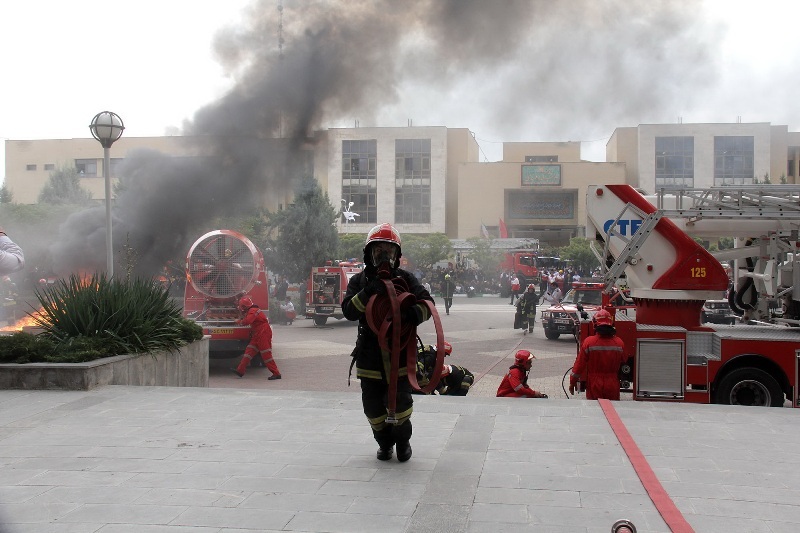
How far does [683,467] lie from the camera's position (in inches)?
189

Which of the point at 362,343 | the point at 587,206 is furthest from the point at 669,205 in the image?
the point at 362,343

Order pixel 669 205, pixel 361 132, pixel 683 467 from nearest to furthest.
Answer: pixel 683 467, pixel 669 205, pixel 361 132

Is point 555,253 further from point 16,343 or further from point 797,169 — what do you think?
point 16,343

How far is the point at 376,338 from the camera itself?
4824mm

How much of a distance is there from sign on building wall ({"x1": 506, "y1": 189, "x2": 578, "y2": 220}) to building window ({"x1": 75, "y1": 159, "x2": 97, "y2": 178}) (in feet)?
96.7

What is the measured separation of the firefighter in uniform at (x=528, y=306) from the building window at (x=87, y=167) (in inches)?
1536

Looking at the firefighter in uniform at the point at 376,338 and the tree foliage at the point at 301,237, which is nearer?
the firefighter in uniform at the point at 376,338

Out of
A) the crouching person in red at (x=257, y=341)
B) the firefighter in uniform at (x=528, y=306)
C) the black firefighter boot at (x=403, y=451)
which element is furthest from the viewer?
the firefighter in uniform at (x=528, y=306)

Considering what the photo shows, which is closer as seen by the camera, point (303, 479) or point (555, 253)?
point (303, 479)

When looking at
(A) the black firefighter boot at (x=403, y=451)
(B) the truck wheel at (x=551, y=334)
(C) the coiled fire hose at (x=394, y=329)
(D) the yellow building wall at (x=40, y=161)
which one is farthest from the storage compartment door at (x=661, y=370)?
(D) the yellow building wall at (x=40, y=161)

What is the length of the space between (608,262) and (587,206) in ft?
2.49

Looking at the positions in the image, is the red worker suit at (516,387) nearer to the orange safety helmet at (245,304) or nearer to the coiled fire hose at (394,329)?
the coiled fire hose at (394,329)

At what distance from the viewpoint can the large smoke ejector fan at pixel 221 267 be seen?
45.1 feet

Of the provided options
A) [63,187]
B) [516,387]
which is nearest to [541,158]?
[63,187]
